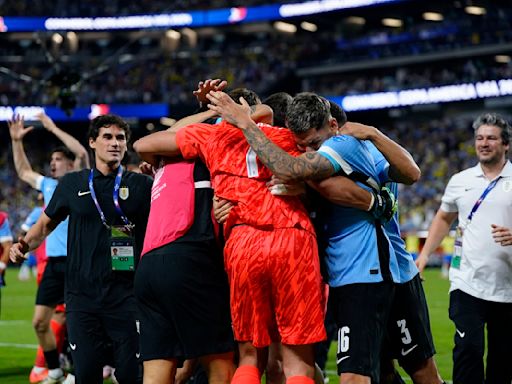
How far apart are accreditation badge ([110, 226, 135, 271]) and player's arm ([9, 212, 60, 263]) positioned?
0.55 metres

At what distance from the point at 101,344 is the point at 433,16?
158ft

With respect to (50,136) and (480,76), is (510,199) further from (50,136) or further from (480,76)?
(50,136)

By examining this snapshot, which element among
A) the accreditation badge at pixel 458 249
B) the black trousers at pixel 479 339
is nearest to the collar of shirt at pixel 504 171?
the accreditation badge at pixel 458 249

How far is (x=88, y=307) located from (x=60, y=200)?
0.81 metres

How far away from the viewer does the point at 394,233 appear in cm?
610

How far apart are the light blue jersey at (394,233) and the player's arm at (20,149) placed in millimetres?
4424

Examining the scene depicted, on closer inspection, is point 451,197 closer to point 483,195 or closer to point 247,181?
point 483,195

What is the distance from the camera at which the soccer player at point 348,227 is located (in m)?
5.42

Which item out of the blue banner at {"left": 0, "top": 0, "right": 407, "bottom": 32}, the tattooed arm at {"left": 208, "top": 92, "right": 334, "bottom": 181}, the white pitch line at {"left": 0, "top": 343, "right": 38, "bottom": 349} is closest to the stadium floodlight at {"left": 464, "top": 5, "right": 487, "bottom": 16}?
the blue banner at {"left": 0, "top": 0, "right": 407, "bottom": 32}

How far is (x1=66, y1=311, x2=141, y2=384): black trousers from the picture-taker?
6.88 meters

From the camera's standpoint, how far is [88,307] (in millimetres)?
7016

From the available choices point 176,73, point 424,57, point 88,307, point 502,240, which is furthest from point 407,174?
point 176,73

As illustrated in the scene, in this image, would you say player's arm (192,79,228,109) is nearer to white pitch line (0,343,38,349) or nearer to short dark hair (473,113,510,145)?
short dark hair (473,113,510,145)

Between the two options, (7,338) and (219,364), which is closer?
(219,364)
